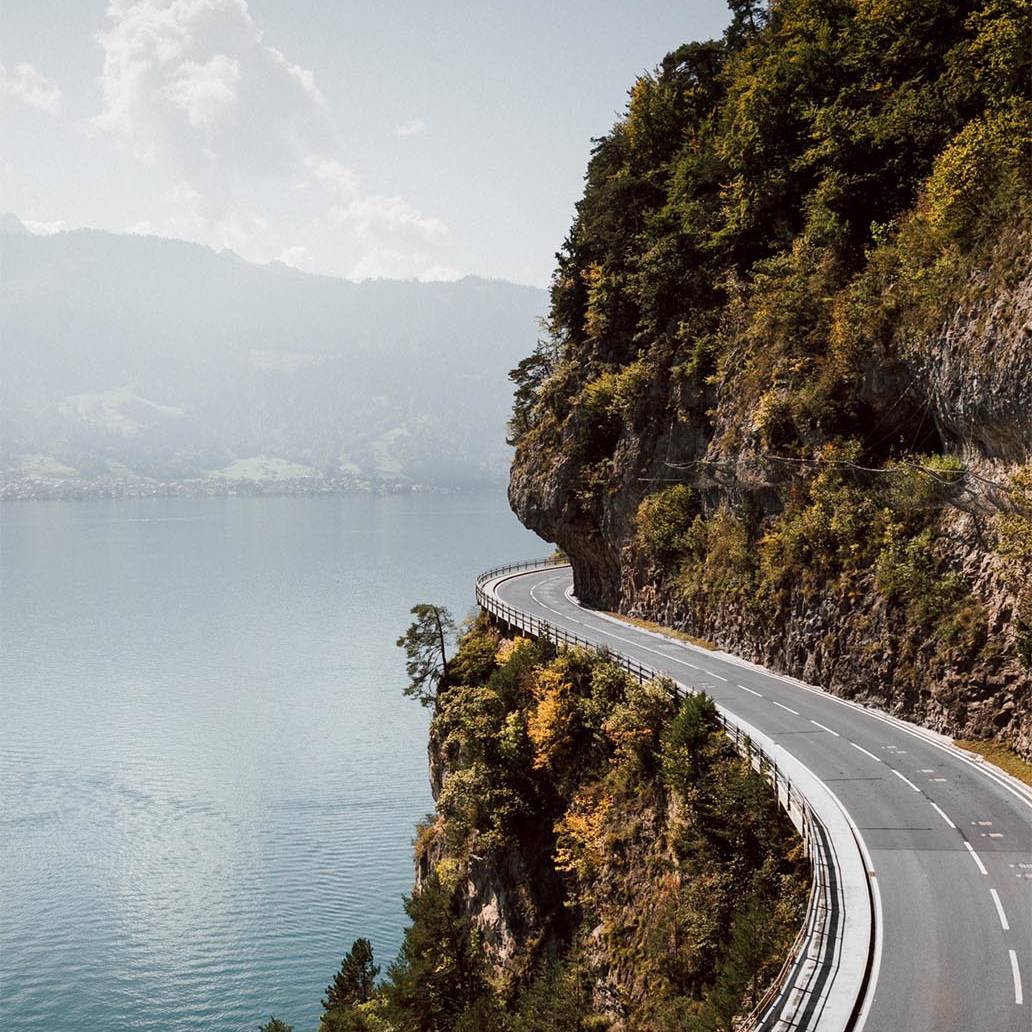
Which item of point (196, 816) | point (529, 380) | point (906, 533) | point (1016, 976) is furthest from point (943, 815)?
point (196, 816)

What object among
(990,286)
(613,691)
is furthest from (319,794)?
(990,286)

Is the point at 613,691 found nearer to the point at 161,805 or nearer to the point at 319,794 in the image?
the point at 319,794

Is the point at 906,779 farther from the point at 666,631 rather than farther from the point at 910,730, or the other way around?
the point at 666,631

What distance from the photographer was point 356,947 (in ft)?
137

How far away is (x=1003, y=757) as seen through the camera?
2769 cm

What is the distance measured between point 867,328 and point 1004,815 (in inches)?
791

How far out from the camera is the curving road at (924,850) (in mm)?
16516

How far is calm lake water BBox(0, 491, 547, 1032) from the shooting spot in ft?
159

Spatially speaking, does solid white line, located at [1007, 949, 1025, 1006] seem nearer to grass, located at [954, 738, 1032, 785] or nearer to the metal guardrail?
the metal guardrail

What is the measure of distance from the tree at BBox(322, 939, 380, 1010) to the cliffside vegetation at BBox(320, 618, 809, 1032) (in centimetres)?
10

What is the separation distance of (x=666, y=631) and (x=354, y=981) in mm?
24817

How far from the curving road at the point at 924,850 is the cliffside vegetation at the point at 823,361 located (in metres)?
2.55

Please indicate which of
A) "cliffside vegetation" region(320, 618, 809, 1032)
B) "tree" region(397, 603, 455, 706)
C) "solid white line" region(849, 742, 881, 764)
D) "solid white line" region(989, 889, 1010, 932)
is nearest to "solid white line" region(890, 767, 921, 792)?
"solid white line" region(849, 742, 881, 764)

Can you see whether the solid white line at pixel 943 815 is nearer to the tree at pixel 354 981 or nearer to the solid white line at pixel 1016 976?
the solid white line at pixel 1016 976
